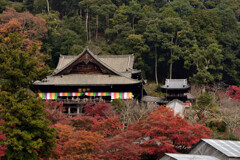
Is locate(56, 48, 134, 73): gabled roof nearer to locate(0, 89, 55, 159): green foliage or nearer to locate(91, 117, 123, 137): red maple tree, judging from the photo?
locate(91, 117, 123, 137): red maple tree

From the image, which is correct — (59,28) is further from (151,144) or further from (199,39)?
(151,144)

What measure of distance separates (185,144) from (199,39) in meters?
32.5

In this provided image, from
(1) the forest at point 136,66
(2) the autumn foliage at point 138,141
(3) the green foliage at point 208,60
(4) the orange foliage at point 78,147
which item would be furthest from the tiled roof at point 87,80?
(4) the orange foliage at point 78,147

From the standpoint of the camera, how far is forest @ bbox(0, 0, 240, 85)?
52406 mm

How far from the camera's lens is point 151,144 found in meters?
23.1

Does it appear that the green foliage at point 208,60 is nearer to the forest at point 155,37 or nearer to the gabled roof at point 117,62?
the forest at point 155,37

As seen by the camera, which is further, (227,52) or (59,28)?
(59,28)

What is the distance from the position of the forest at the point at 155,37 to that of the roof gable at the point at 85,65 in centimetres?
1284

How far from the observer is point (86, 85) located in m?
38.3

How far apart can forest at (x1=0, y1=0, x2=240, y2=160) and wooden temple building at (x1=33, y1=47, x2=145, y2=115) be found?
6.92 feet

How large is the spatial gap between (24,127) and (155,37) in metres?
34.6

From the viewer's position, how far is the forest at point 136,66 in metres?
21.9

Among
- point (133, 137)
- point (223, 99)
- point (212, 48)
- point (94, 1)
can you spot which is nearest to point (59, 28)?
point (94, 1)

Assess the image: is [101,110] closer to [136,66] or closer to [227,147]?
[227,147]
